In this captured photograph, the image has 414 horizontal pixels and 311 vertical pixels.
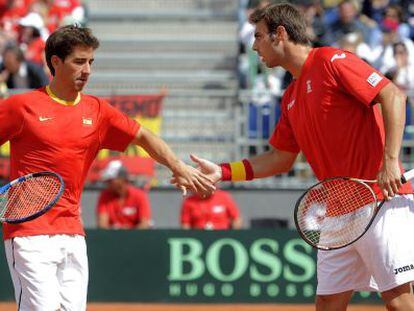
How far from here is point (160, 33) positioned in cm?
1806

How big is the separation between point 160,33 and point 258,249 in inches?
237

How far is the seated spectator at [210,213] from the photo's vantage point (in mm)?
13414

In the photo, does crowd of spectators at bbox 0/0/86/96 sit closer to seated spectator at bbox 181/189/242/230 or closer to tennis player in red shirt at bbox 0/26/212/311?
seated spectator at bbox 181/189/242/230

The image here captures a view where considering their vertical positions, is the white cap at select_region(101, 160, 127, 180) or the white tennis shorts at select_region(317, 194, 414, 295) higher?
the white tennis shorts at select_region(317, 194, 414, 295)

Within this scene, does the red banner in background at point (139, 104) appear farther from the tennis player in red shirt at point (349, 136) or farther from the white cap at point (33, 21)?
the tennis player in red shirt at point (349, 136)

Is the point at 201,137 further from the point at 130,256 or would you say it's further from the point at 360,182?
the point at 360,182

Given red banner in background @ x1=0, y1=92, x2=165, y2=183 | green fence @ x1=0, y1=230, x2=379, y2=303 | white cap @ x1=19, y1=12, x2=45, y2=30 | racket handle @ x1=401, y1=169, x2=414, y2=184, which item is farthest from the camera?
white cap @ x1=19, y1=12, x2=45, y2=30

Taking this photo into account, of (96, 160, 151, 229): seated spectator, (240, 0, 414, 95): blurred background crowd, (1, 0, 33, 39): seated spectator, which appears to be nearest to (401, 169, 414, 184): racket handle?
(96, 160, 151, 229): seated spectator

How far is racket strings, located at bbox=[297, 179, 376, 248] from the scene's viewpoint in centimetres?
657

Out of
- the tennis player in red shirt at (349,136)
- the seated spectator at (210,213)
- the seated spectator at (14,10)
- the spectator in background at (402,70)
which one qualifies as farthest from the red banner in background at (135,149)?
the tennis player in red shirt at (349,136)

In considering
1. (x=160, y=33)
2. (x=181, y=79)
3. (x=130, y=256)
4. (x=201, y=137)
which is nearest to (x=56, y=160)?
(x=130, y=256)

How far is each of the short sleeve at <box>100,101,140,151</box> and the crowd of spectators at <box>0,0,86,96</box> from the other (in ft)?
23.8

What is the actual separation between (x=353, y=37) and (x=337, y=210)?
9.27m

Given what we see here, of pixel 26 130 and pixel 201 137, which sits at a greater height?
pixel 26 130
